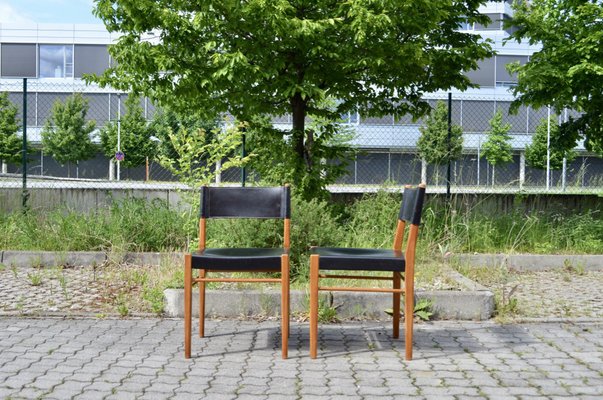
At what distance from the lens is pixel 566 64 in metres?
10.3

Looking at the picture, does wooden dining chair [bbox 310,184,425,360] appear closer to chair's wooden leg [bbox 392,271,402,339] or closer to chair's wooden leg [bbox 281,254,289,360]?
chair's wooden leg [bbox 281,254,289,360]

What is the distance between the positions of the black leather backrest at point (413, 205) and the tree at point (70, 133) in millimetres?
36630

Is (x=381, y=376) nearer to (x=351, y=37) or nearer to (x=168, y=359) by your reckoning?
(x=168, y=359)

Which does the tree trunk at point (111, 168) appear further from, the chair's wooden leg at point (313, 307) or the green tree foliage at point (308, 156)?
the chair's wooden leg at point (313, 307)

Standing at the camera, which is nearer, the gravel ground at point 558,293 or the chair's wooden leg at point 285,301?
the chair's wooden leg at point 285,301

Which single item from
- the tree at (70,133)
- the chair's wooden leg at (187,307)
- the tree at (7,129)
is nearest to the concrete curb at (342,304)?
the chair's wooden leg at (187,307)

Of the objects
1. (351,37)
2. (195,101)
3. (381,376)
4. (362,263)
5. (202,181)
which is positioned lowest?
(381,376)

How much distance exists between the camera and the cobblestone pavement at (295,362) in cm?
412

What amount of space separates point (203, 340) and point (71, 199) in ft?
20.8

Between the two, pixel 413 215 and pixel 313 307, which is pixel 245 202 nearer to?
pixel 313 307

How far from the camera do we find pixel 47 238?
9672 millimetres

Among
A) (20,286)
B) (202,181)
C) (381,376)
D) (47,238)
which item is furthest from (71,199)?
(381,376)

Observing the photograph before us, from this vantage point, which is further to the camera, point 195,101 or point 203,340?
point 195,101

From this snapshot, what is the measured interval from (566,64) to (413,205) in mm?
6223
